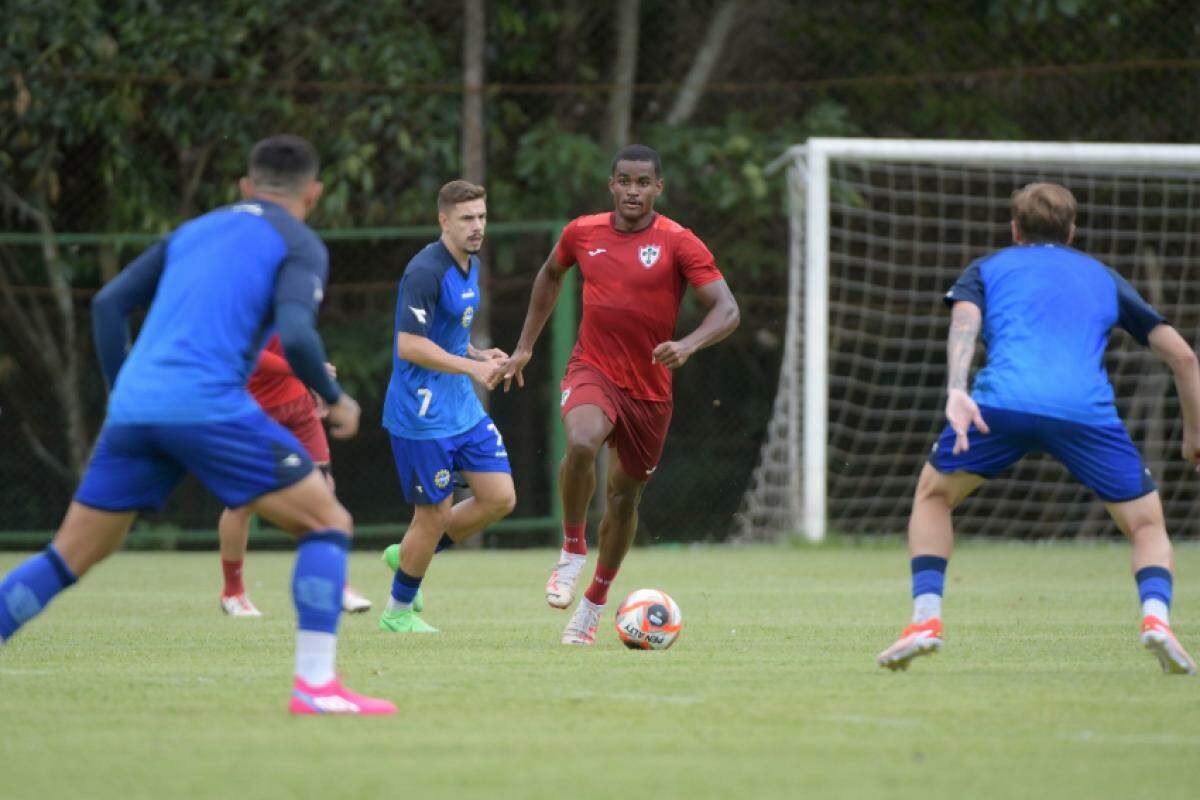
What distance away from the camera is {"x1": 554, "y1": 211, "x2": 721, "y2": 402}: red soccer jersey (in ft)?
27.9

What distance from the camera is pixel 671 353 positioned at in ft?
25.7

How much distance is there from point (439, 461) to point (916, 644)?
9.73 feet

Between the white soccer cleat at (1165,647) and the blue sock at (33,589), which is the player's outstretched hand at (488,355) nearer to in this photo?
the blue sock at (33,589)

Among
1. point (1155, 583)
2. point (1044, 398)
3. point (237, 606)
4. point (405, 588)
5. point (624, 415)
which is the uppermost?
point (1044, 398)

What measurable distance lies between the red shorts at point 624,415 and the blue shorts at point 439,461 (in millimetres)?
623

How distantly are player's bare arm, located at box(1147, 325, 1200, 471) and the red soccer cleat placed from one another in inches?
46.3

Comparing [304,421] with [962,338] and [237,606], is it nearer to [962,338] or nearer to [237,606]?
[237,606]

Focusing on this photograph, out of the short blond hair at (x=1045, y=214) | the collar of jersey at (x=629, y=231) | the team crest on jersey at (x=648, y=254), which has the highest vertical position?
the short blond hair at (x=1045, y=214)

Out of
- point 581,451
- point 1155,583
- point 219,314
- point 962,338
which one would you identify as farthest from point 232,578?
point 1155,583

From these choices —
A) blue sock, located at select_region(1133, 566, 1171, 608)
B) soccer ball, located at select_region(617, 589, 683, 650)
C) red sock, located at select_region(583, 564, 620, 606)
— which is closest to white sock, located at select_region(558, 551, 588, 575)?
red sock, located at select_region(583, 564, 620, 606)

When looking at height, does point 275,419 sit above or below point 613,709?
below

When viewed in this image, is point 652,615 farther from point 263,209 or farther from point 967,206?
point 967,206

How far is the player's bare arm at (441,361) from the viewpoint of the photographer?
829 cm

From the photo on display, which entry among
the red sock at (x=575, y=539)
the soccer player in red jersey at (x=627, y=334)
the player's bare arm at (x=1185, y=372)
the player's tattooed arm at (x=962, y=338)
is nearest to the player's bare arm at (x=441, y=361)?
the soccer player in red jersey at (x=627, y=334)
